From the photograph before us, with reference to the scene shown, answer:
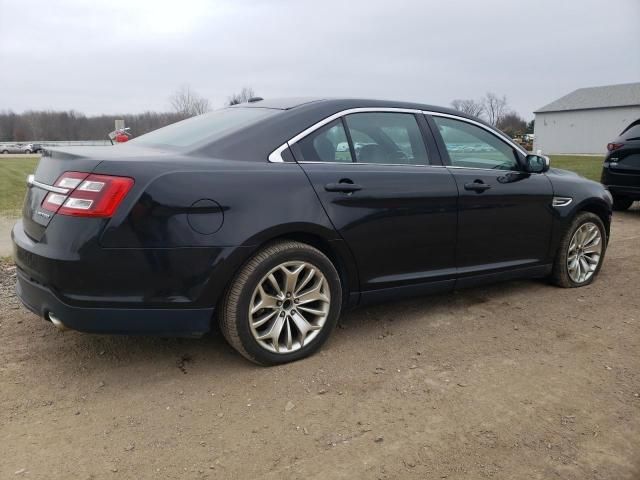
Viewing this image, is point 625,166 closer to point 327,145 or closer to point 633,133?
point 633,133

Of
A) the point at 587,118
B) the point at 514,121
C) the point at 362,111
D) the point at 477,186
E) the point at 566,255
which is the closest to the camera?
the point at 362,111

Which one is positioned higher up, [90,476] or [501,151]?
[501,151]

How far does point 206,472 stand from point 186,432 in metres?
0.34

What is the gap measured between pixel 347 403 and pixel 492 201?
1992mm

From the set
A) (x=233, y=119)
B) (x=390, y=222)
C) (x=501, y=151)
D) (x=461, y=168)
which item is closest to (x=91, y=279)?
(x=233, y=119)

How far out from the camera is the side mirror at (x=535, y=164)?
4414 millimetres

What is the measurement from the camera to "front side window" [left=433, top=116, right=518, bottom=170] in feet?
13.3

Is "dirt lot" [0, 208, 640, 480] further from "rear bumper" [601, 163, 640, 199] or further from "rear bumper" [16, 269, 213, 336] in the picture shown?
"rear bumper" [601, 163, 640, 199]

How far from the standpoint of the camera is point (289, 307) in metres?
3.25

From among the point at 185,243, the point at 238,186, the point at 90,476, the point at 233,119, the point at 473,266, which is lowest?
the point at 90,476

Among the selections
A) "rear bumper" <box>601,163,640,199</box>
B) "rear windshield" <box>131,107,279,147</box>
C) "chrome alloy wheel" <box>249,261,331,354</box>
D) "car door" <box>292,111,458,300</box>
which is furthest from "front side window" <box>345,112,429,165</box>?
"rear bumper" <box>601,163,640,199</box>

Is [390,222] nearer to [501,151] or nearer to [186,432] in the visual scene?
[501,151]

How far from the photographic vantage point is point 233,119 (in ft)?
11.8

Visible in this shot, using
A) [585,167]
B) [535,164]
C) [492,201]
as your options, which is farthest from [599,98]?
[492,201]
